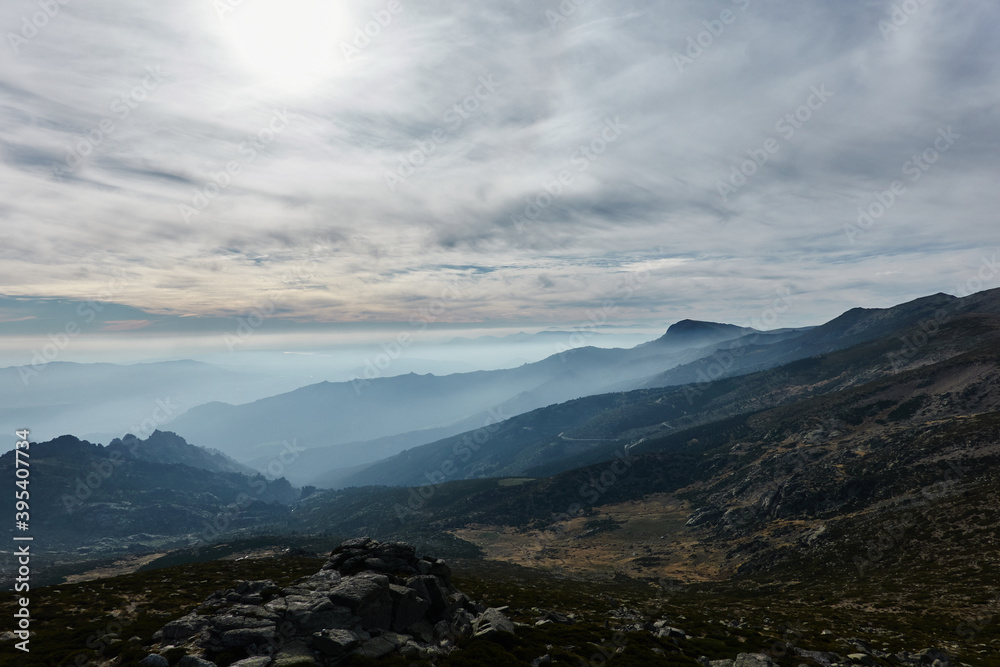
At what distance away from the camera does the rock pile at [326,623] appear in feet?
90.5

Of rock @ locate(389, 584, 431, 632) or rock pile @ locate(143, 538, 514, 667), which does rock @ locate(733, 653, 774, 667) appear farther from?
rock @ locate(389, 584, 431, 632)

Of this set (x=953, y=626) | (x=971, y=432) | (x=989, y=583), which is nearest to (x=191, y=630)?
(x=953, y=626)

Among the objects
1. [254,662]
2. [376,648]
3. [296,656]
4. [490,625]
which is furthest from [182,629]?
[490,625]

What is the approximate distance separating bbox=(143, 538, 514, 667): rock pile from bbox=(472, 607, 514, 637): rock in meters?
0.10

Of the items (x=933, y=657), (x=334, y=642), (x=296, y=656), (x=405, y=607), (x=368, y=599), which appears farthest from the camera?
(x=933, y=657)

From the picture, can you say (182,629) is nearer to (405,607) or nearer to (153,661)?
(153,661)

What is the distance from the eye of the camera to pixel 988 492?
10169cm

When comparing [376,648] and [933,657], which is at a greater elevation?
[376,648]

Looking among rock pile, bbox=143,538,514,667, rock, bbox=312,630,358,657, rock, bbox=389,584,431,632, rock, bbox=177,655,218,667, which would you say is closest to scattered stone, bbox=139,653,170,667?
rock pile, bbox=143,538,514,667

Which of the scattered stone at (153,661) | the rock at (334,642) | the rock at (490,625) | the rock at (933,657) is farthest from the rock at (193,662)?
the rock at (933,657)

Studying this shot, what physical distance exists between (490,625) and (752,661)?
20728 millimetres

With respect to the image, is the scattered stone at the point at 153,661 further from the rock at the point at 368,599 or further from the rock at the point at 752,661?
the rock at the point at 752,661

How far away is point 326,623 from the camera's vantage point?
30.6 metres

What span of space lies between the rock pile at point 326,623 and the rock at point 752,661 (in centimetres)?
1810
